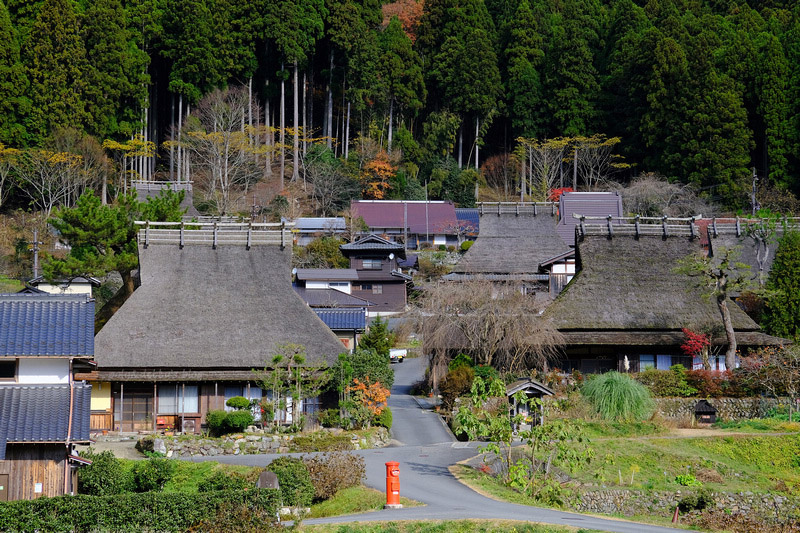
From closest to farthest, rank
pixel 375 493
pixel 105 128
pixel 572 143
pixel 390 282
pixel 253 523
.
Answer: pixel 253 523 < pixel 375 493 < pixel 390 282 < pixel 105 128 < pixel 572 143

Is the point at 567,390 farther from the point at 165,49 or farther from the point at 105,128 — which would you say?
the point at 165,49

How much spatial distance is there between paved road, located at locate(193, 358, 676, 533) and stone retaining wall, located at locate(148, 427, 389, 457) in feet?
1.66

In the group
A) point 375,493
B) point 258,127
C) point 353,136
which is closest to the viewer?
point 375,493

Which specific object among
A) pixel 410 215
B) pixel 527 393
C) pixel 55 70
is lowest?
pixel 527 393

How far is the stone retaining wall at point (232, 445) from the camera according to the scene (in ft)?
81.3

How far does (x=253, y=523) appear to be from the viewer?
16.7 m

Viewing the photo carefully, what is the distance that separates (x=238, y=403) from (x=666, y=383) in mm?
12513

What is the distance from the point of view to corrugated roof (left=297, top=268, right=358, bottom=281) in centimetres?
4482

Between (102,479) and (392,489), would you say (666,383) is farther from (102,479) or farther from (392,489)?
(102,479)

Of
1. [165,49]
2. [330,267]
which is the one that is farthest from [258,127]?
[330,267]

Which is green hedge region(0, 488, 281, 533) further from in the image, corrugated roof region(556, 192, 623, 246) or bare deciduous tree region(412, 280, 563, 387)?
corrugated roof region(556, 192, 623, 246)

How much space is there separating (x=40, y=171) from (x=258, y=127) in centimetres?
1490

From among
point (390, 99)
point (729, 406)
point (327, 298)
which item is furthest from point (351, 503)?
point (390, 99)

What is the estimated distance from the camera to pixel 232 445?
82.5 feet
